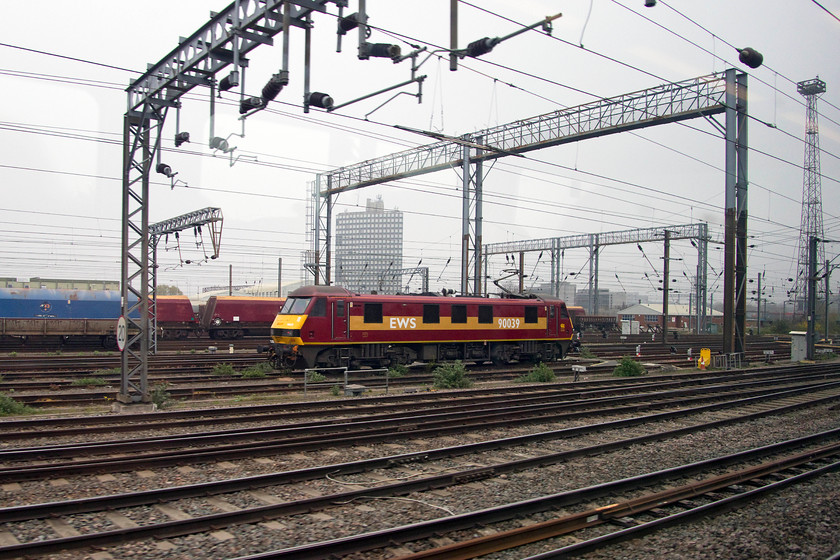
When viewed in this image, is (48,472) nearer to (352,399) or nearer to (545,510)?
(545,510)

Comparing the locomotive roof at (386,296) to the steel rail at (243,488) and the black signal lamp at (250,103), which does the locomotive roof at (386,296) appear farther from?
the steel rail at (243,488)

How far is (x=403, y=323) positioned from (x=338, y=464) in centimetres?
1380

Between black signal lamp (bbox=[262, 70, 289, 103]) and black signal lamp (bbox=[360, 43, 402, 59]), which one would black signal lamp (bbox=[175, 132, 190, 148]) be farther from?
black signal lamp (bbox=[360, 43, 402, 59])

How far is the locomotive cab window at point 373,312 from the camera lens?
21.9m

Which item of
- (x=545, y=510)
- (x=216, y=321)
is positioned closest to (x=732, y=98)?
(x=545, y=510)

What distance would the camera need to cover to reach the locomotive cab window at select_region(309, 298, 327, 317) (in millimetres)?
20766

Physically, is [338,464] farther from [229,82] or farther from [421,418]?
[229,82]

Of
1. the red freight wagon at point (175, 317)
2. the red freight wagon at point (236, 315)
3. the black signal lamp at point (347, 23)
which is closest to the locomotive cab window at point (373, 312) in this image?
the black signal lamp at point (347, 23)

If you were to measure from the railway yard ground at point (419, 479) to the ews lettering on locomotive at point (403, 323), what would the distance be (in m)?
6.26

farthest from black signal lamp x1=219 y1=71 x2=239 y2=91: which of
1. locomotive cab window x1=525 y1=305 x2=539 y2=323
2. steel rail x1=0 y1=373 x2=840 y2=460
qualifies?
locomotive cab window x1=525 y1=305 x2=539 y2=323

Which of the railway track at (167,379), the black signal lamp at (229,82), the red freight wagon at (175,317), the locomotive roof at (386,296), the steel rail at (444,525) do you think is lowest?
the railway track at (167,379)

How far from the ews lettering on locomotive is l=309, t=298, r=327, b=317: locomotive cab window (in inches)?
105

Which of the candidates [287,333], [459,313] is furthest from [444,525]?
[459,313]

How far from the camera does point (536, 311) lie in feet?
87.6
